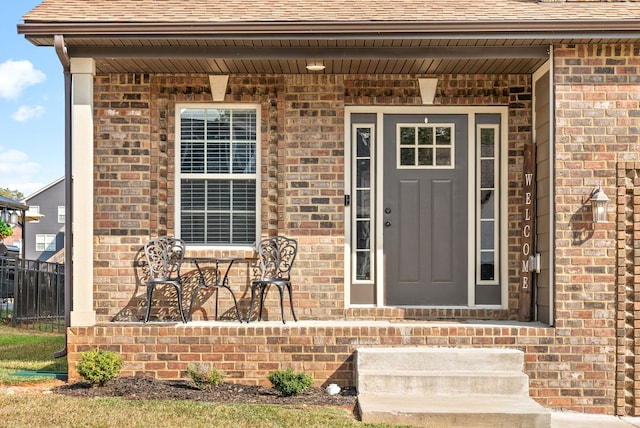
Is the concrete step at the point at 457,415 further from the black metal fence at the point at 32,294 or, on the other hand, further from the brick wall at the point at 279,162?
the black metal fence at the point at 32,294

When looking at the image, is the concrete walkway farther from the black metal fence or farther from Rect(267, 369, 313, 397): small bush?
the black metal fence

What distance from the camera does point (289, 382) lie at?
6773 millimetres

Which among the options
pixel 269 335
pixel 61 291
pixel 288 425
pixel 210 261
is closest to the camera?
pixel 288 425

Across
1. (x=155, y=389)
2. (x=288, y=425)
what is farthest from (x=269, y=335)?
(x=288, y=425)

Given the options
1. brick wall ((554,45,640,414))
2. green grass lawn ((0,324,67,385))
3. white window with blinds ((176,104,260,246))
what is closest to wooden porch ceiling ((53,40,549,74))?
brick wall ((554,45,640,414))

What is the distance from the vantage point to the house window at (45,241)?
132 ft

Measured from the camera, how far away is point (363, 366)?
23.1 feet

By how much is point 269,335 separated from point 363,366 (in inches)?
37.3

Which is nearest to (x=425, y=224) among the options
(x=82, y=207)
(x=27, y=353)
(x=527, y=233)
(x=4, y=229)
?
(x=527, y=233)

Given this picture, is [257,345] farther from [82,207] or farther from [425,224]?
[425,224]

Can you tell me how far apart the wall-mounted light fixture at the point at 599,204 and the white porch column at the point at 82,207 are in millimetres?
4766

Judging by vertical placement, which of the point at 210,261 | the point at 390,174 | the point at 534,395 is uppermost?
the point at 390,174

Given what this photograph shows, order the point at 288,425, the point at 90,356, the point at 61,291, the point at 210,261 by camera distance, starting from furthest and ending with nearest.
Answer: the point at 61,291 < the point at 210,261 < the point at 90,356 < the point at 288,425

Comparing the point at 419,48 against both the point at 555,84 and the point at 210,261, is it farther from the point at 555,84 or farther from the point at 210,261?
the point at 210,261
